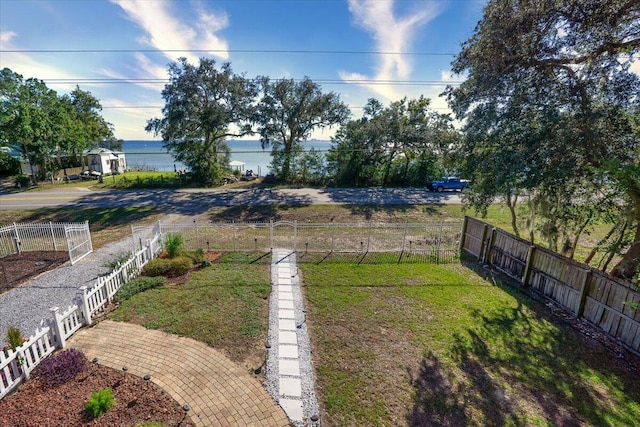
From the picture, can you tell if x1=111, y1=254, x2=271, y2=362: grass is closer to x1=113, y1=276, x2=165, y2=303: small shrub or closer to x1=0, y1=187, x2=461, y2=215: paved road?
x1=113, y1=276, x2=165, y2=303: small shrub

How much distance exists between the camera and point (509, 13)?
7.49 meters

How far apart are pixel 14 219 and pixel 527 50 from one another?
25.1 m

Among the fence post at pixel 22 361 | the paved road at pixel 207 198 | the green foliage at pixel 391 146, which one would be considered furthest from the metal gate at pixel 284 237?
the green foliage at pixel 391 146

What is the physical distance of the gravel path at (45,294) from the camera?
279 inches

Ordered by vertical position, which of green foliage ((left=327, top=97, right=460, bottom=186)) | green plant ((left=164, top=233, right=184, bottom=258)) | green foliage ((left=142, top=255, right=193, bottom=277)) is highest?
green foliage ((left=327, top=97, right=460, bottom=186))

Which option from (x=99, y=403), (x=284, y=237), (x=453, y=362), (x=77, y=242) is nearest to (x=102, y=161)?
(x=77, y=242)

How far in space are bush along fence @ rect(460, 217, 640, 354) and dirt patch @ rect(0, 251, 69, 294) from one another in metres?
15.5

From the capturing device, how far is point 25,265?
10203 millimetres

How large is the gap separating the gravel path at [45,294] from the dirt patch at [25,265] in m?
0.35

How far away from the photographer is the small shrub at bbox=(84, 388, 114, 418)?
4449 millimetres

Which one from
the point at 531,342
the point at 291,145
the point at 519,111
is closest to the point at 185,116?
the point at 291,145

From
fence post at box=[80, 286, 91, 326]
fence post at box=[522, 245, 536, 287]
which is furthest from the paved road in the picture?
fence post at box=[80, 286, 91, 326]

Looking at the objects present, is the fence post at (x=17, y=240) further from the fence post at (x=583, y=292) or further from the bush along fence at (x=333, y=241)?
the fence post at (x=583, y=292)

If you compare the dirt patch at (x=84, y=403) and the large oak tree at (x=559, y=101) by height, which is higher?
the large oak tree at (x=559, y=101)
